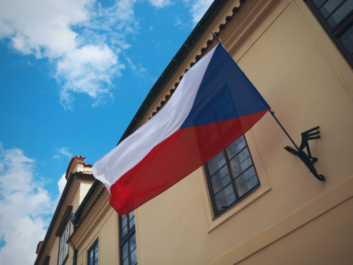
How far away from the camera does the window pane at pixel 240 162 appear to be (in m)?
5.06

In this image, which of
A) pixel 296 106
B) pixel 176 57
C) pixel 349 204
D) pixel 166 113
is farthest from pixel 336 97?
pixel 176 57

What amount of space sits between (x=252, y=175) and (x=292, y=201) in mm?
942

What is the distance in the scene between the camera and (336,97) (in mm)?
3896

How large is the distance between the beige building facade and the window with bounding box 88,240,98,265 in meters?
3.62

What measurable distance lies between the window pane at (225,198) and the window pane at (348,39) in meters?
2.61

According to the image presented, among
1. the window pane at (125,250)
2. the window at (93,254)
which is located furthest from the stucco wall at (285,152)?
the window at (93,254)

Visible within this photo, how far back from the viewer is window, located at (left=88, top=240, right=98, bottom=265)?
1019cm

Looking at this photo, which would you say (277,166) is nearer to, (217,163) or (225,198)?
(225,198)

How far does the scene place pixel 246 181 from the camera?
16.1 feet

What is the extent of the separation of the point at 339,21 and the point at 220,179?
2.98 metres

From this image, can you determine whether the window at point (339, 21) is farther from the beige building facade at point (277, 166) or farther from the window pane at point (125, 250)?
the window pane at point (125, 250)

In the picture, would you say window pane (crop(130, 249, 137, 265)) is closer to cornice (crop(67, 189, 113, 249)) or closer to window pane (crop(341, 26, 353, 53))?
cornice (crop(67, 189, 113, 249))

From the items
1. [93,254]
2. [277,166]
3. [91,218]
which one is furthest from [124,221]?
[277,166]

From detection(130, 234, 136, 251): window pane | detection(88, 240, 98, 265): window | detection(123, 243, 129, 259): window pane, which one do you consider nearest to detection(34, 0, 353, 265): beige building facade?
detection(130, 234, 136, 251): window pane
